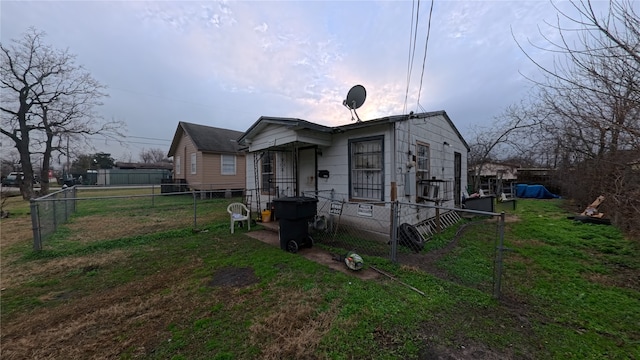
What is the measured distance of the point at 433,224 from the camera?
6.93m

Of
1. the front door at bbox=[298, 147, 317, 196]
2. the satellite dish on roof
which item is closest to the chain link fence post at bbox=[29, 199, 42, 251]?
the front door at bbox=[298, 147, 317, 196]

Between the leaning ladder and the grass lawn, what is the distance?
101 cm

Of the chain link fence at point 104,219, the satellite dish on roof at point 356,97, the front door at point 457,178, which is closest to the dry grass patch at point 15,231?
the chain link fence at point 104,219

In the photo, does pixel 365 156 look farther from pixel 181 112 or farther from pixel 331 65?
pixel 181 112

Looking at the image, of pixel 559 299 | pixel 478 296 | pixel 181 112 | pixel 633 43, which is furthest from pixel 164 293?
pixel 181 112

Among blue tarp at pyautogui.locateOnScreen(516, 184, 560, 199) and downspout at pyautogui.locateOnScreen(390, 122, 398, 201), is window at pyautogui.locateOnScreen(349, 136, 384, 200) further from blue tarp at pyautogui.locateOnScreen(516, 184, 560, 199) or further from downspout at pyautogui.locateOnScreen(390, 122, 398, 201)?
Answer: blue tarp at pyautogui.locateOnScreen(516, 184, 560, 199)

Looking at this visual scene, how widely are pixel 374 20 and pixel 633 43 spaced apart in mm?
5273

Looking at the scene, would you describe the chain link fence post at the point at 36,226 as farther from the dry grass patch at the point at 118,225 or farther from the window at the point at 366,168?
the window at the point at 366,168

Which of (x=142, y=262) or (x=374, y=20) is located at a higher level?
(x=374, y=20)

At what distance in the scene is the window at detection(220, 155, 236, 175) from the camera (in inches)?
639

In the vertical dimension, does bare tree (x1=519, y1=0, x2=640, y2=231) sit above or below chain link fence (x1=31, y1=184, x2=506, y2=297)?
above

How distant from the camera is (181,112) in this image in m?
25.9

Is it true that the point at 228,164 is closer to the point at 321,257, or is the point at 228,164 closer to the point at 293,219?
the point at 293,219

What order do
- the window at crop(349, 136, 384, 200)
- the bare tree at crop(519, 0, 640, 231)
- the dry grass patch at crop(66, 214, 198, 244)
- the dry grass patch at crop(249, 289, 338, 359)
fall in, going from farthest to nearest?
the dry grass patch at crop(66, 214, 198, 244), the window at crop(349, 136, 384, 200), the bare tree at crop(519, 0, 640, 231), the dry grass patch at crop(249, 289, 338, 359)
